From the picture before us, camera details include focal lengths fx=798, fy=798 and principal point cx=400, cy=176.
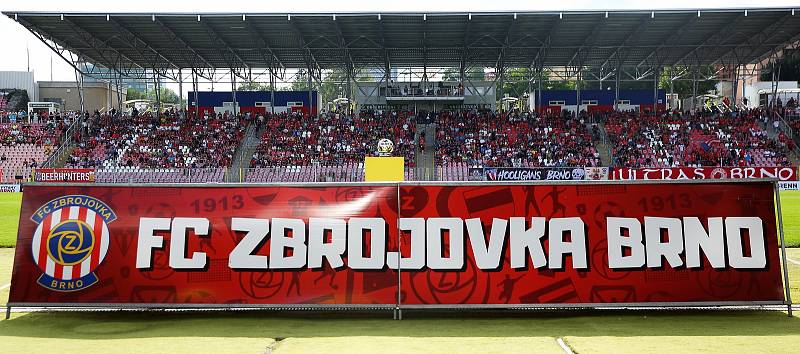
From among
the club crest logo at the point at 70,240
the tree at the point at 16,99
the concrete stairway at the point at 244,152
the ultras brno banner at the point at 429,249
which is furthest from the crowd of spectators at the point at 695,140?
the tree at the point at 16,99

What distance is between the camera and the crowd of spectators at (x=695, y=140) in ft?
153

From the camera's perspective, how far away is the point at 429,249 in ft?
30.2

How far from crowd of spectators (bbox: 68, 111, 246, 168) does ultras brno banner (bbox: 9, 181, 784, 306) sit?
39182 mm

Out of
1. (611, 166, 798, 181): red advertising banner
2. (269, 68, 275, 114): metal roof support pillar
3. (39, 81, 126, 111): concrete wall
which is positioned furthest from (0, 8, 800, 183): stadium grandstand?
(39, 81, 126, 111): concrete wall

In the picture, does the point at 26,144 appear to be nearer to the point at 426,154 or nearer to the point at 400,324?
the point at 426,154

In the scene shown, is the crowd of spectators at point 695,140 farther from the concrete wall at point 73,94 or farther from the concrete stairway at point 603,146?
the concrete wall at point 73,94

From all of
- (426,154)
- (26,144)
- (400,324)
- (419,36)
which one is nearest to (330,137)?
(426,154)

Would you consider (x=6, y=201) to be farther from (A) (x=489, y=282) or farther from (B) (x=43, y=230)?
(A) (x=489, y=282)

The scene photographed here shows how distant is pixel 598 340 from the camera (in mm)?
7938

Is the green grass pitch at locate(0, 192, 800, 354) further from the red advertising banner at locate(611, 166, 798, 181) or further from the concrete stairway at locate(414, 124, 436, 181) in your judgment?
the red advertising banner at locate(611, 166, 798, 181)

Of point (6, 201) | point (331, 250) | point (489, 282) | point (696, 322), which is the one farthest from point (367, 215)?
point (6, 201)

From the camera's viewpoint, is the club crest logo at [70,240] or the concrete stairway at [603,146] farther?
the concrete stairway at [603,146]

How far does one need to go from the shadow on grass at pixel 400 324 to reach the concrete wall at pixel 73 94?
66.1 m

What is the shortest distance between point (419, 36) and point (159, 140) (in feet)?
61.1
